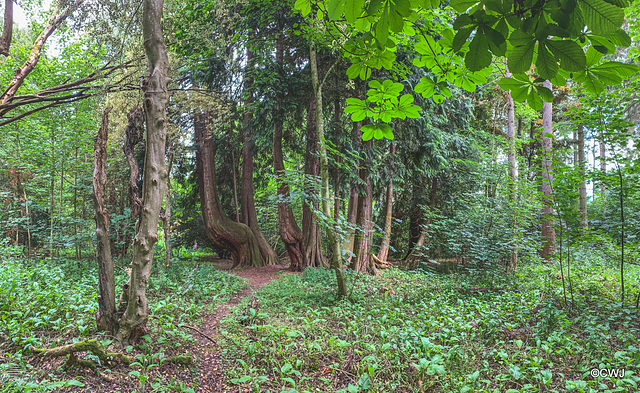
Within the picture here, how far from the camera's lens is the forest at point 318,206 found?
163 centimetres

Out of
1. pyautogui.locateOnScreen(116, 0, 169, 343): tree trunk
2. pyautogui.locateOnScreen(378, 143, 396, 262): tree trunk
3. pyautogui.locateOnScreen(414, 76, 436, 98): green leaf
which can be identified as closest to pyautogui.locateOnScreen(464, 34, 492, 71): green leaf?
pyautogui.locateOnScreen(414, 76, 436, 98): green leaf

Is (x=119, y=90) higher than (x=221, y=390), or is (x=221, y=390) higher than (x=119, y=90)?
(x=119, y=90)

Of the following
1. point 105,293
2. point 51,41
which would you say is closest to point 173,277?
point 105,293

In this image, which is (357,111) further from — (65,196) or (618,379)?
(65,196)

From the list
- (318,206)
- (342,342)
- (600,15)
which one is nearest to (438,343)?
(342,342)

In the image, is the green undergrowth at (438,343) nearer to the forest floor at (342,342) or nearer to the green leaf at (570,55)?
the forest floor at (342,342)

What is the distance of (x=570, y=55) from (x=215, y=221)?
976 centimetres

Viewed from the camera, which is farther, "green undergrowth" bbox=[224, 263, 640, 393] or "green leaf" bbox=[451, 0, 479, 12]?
"green undergrowth" bbox=[224, 263, 640, 393]

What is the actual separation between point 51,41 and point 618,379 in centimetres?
1446

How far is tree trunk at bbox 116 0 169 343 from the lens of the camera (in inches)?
125

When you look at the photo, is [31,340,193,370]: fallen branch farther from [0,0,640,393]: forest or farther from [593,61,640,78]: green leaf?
[593,61,640,78]: green leaf

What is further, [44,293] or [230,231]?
[230,231]

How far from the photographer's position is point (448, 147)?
1056 centimetres

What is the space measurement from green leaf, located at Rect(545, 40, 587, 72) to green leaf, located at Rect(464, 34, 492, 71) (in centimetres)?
19
